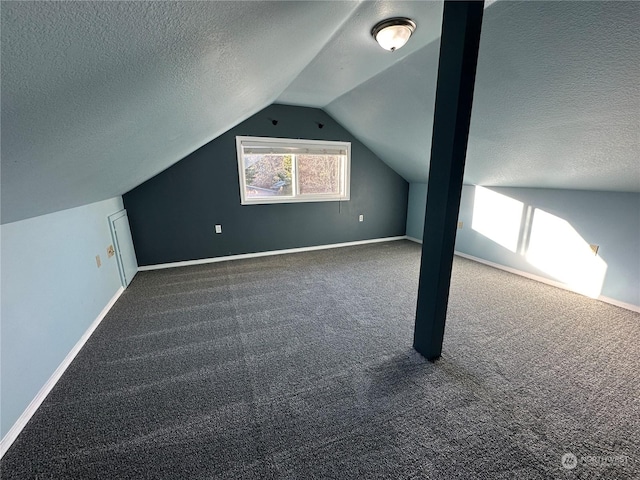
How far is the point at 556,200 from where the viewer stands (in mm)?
2715

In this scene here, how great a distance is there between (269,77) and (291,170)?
1920 millimetres

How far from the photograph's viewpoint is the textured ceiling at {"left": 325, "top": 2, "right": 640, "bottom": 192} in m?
1.24

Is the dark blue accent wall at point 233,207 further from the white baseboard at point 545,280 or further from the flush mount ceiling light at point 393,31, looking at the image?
the flush mount ceiling light at point 393,31

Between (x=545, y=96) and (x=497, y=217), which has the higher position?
(x=545, y=96)

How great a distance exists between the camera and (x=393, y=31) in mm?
1594

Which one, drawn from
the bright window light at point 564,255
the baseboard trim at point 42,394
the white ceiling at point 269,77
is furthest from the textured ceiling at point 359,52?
the baseboard trim at point 42,394

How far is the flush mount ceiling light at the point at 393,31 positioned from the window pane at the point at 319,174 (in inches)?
86.3

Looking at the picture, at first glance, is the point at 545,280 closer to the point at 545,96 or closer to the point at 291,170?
the point at 545,96

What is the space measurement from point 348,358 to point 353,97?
269 centimetres

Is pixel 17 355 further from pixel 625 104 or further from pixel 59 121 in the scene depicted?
pixel 625 104

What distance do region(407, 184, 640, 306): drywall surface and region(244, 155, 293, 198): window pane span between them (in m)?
2.51

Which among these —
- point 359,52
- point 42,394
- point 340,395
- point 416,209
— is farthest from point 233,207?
point 416,209

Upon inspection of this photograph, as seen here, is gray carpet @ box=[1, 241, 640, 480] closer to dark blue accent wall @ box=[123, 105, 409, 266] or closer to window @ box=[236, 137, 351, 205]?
dark blue accent wall @ box=[123, 105, 409, 266]

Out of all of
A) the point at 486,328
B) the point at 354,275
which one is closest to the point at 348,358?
the point at 486,328
